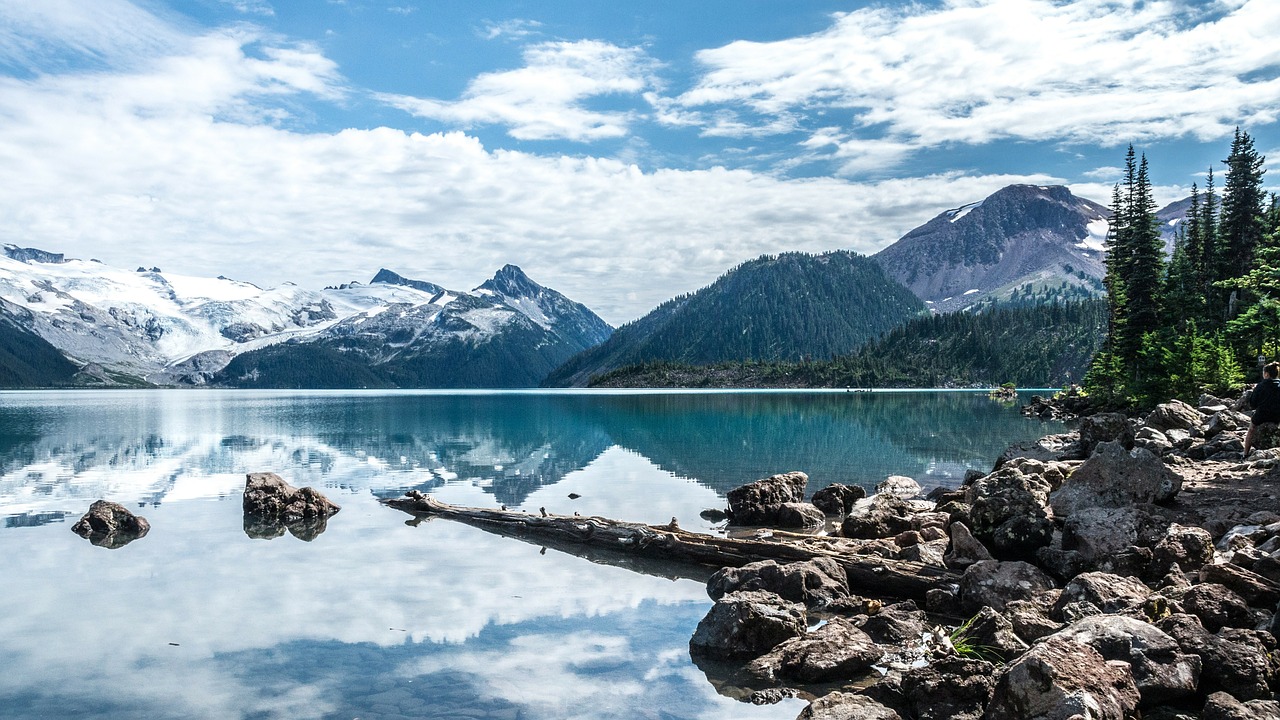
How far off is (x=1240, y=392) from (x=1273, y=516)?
1657 inches

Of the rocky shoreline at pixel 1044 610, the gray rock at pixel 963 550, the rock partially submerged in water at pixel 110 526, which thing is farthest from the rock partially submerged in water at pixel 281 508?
the gray rock at pixel 963 550

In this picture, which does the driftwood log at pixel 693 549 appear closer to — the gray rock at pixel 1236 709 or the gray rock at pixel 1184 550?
the gray rock at pixel 1184 550

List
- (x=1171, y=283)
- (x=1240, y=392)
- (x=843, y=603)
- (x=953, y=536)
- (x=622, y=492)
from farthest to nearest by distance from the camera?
(x=1171, y=283), (x=1240, y=392), (x=622, y=492), (x=953, y=536), (x=843, y=603)

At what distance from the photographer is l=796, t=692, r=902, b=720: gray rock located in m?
10.5

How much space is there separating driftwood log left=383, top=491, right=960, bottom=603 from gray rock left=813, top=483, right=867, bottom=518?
624cm

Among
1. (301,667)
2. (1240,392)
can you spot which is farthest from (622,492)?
(1240,392)

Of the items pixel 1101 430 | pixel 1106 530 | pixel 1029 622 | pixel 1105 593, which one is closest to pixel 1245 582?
pixel 1105 593

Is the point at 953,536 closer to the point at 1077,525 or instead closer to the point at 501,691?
the point at 1077,525

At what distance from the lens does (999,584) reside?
51.5 feet

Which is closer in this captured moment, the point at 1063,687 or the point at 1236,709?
the point at 1236,709

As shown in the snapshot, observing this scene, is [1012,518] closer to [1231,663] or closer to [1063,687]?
[1231,663]

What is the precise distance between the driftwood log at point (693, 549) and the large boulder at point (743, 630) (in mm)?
3470

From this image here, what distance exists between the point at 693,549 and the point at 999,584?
7.98 metres

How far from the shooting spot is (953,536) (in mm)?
18266
